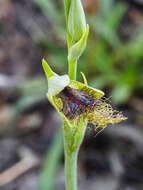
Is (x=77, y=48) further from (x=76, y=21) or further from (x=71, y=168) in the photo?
(x=71, y=168)

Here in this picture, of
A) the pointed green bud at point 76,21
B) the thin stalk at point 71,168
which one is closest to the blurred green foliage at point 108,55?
the thin stalk at point 71,168

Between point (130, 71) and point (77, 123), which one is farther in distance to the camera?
point (130, 71)

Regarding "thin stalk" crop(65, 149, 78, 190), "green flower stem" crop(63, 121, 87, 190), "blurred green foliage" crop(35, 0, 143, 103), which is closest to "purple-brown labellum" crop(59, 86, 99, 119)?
"green flower stem" crop(63, 121, 87, 190)

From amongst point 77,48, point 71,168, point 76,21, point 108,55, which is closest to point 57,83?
point 77,48

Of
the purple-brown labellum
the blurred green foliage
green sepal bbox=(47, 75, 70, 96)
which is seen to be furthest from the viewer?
the blurred green foliage

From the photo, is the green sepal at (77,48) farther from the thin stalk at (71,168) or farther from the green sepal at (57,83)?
the thin stalk at (71,168)

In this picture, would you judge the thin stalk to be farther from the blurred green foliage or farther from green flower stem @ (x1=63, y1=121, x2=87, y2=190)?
the blurred green foliage

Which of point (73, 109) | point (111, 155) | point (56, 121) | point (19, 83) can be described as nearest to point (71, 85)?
point (73, 109)

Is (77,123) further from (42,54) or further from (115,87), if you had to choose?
(42,54)
